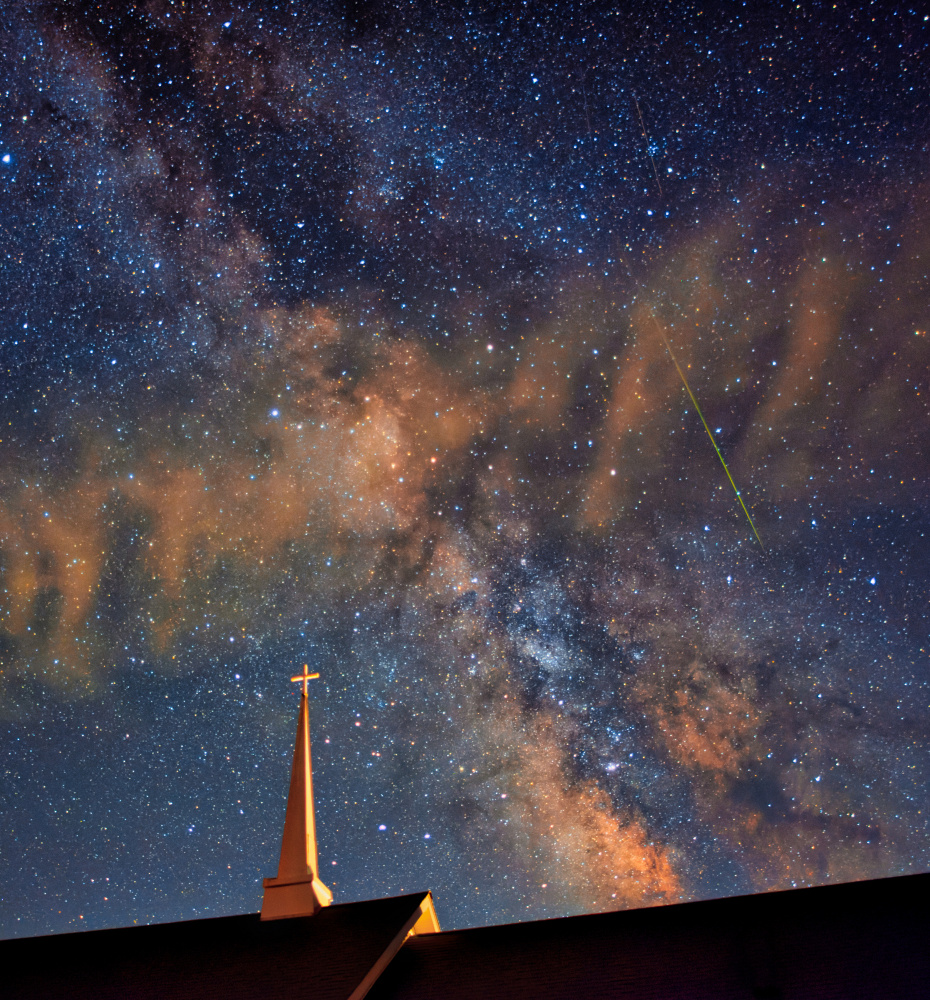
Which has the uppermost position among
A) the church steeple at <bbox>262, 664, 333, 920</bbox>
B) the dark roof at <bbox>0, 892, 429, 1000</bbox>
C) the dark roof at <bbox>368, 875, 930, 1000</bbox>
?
the church steeple at <bbox>262, 664, 333, 920</bbox>

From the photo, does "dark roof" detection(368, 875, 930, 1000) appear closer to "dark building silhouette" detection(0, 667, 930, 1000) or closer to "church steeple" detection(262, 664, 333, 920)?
"dark building silhouette" detection(0, 667, 930, 1000)

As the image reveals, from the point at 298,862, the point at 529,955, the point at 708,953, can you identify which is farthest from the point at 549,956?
the point at 298,862

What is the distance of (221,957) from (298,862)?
8.90 feet

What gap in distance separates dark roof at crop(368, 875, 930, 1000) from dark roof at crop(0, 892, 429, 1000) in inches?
23.6

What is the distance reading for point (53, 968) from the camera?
1119 centimetres

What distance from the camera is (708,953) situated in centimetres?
907

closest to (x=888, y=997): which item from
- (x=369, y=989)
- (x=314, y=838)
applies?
(x=369, y=989)

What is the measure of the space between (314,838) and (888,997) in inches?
411

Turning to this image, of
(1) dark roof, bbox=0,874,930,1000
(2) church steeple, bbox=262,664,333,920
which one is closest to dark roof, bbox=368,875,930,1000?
(1) dark roof, bbox=0,874,930,1000

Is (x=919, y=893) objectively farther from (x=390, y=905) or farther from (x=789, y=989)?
(x=390, y=905)

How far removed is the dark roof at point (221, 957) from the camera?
9758 millimetres

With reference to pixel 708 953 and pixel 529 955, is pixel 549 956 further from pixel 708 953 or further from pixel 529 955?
pixel 708 953

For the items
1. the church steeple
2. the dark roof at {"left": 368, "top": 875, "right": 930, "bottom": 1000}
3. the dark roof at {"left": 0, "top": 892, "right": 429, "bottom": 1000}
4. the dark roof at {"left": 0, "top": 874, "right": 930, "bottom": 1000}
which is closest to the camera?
the dark roof at {"left": 368, "top": 875, "right": 930, "bottom": 1000}

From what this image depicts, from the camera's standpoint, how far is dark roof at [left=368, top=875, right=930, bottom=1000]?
27.7ft
